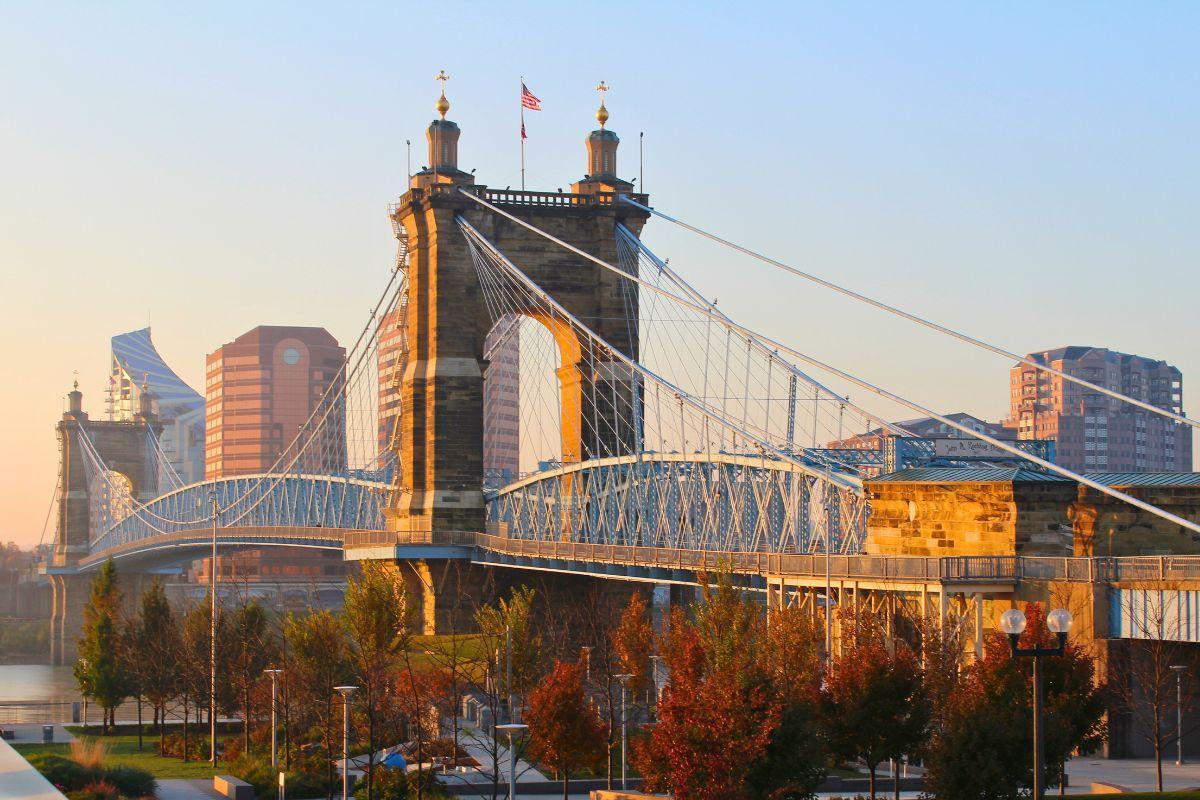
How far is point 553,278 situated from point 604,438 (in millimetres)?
8585

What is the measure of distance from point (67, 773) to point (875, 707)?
882 inches

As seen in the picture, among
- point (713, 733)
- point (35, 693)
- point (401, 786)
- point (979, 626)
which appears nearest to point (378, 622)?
point (401, 786)

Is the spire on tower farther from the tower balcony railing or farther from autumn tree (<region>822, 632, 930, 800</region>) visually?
autumn tree (<region>822, 632, 930, 800</region>)

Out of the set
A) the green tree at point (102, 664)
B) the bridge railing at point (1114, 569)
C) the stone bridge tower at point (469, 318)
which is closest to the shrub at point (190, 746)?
the green tree at point (102, 664)

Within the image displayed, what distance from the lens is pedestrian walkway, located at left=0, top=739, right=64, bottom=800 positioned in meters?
36.8

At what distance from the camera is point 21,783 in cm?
3950

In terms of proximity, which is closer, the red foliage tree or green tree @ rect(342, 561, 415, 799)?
the red foliage tree

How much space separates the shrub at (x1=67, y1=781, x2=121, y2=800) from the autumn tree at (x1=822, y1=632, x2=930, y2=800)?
1852cm

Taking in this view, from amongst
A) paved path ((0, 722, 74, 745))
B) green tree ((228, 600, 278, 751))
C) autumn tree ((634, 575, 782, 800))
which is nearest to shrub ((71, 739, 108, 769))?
green tree ((228, 600, 278, 751))

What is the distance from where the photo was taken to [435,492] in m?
94.8

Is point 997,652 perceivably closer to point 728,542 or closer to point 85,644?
point 728,542

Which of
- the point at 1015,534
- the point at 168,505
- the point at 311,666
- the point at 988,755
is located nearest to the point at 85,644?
the point at 311,666

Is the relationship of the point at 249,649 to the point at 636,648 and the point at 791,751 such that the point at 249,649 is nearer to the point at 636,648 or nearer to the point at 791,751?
the point at 636,648

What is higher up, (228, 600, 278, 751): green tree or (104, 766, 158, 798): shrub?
(228, 600, 278, 751): green tree
